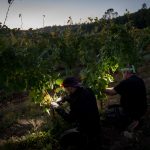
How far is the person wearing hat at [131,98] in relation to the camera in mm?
7914

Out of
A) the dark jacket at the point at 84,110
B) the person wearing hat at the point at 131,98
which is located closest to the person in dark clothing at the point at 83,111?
the dark jacket at the point at 84,110

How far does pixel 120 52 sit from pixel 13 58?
348 centimetres

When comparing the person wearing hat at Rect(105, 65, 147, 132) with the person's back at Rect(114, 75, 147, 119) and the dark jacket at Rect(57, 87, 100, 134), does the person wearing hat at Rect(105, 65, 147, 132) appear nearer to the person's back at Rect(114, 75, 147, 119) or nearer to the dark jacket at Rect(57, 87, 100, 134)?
the person's back at Rect(114, 75, 147, 119)

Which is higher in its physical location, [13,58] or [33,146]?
[13,58]

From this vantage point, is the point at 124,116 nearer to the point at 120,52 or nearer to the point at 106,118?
the point at 106,118

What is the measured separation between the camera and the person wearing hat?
7.91 m

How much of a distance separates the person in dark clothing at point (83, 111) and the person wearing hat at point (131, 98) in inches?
39.9

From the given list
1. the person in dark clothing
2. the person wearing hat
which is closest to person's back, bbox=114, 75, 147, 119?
the person wearing hat

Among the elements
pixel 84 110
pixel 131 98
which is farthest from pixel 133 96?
pixel 84 110

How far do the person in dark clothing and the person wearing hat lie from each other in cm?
101

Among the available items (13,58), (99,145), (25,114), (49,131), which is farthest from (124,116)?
(25,114)

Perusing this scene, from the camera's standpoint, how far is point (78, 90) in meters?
7.05

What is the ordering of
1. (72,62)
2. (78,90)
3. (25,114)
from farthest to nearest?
(72,62) → (25,114) → (78,90)

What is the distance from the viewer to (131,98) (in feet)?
26.2
